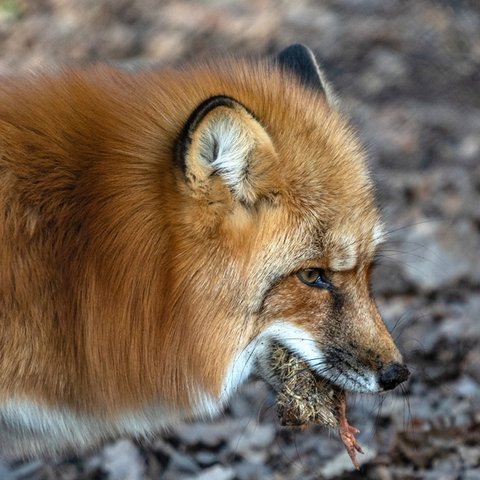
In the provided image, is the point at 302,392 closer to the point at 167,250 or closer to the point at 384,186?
the point at 167,250

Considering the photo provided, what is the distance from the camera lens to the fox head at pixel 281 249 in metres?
3.75

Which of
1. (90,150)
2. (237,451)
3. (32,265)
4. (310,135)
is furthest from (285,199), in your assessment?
(237,451)

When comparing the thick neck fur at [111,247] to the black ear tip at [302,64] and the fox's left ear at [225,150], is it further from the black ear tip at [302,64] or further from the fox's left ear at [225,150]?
the black ear tip at [302,64]

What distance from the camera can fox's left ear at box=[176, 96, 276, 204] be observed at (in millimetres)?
3508

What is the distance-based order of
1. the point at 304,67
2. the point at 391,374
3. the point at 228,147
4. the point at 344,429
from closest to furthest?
the point at 228,147 < the point at 391,374 < the point at 344,429 < the point at 304,67

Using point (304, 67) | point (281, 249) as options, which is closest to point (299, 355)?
point (281, 249)

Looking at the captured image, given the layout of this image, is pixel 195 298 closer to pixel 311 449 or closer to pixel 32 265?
pixel 32 265

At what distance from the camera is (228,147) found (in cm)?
362

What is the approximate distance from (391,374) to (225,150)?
1231 millimetres

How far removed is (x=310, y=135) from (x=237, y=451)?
2.40 metres

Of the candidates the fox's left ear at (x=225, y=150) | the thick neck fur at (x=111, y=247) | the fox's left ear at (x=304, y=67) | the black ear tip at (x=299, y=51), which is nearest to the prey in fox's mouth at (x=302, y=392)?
the thick neck fur at (x=111, y=247)

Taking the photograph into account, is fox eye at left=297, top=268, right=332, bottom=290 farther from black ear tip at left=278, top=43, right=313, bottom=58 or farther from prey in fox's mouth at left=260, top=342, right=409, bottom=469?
black ear tip at left=278, top=43, right=313, bottom=58

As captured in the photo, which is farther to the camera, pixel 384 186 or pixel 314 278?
pixel 384 186

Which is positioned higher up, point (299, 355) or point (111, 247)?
point (111, 247)
